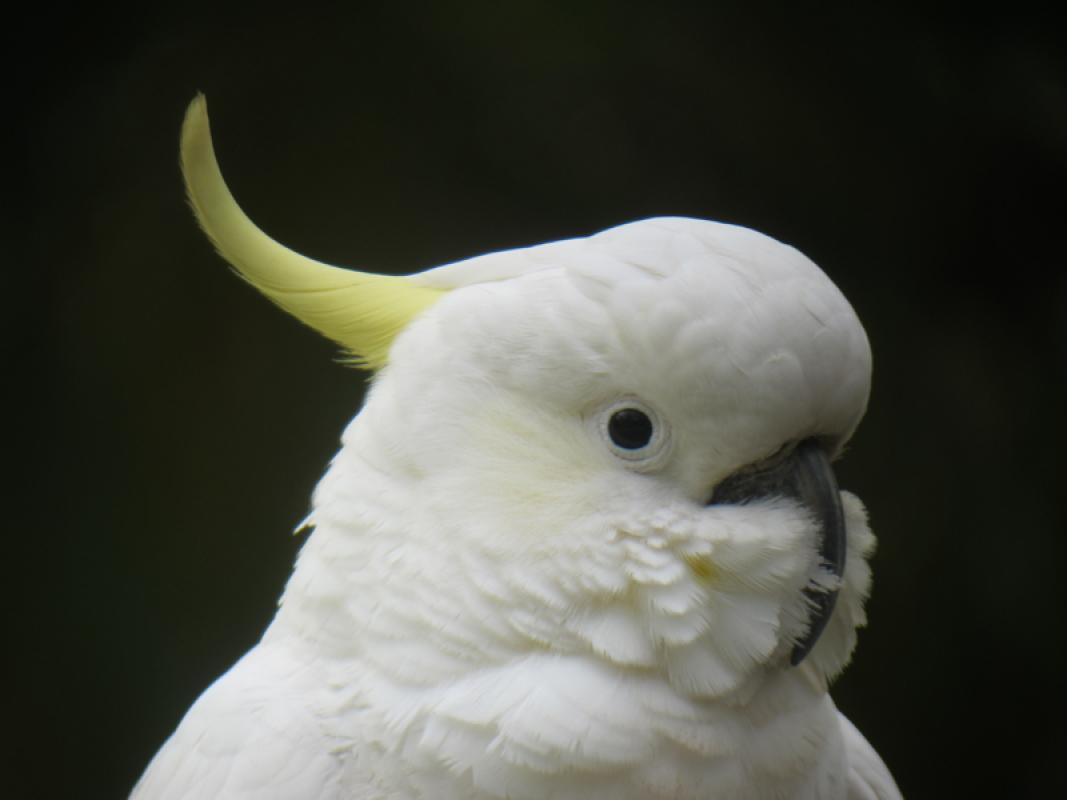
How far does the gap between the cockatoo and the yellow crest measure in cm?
9

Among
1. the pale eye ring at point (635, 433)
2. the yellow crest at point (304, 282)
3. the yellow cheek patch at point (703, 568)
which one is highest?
the yellow crest at point (304, 282)

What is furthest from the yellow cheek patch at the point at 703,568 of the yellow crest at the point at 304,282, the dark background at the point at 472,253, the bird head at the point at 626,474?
the dark background at the point at 472,253

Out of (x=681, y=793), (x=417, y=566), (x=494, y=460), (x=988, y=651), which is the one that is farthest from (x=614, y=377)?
(x=988, y=651)

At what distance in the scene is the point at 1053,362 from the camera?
2670 mm

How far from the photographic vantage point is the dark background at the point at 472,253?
257cm

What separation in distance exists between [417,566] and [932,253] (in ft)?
5.96

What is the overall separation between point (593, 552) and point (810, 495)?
24 centimetres

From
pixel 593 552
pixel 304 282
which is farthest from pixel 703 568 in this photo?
pixel 304 282

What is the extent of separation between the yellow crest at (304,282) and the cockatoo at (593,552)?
0.31 feet

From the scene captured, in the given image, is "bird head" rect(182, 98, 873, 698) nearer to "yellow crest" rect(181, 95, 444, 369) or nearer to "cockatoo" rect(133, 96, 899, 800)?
"cockatoo" rect(133, 96, 899, 800)

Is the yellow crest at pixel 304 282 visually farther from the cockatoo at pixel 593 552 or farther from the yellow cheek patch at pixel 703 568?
the yellow cheek patch at pixel 703 568

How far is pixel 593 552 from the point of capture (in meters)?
1.18

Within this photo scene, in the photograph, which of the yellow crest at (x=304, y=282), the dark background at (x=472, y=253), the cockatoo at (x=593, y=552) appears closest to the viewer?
the cockatoo at (x=593, y=552)

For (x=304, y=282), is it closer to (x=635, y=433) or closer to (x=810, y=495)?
(x=635, y=433)
